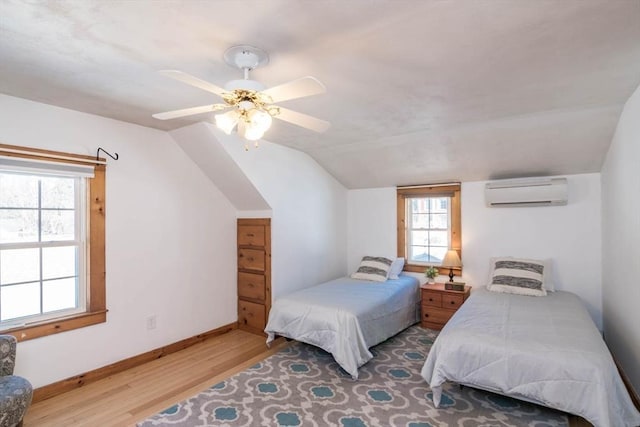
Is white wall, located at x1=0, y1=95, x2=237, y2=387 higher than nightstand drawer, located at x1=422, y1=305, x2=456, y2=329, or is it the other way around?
white wall, located at x1=0, y1=95, x2=237, y2=387

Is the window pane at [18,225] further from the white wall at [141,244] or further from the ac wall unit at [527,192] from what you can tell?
the ac wall unit at [527,192]

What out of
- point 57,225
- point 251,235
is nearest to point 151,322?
point 57,225

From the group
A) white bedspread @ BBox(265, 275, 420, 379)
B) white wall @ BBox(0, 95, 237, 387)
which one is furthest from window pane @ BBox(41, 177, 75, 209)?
white bedspread @ BBox(265, 275, 420, 379)

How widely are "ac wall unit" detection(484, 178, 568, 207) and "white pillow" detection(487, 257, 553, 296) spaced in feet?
2.20

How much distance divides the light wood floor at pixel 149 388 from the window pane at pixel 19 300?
71cm

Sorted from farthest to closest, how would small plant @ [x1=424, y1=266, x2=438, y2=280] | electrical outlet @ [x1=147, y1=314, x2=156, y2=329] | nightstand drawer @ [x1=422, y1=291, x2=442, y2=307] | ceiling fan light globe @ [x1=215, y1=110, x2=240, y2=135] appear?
1. small plant @ [x1=424, y1=266, x2=438, y2=280]
2. nightstand drawer @ [x1=422, y1=291, x2=442, y2=307]
3. electrical outlet @ [x1=147, y1=314, x2=156, y2=329]
4. ceiling fan light globe @ [x1=215, y1=110, x2=240, y2=135]

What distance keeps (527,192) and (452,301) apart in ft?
4.98

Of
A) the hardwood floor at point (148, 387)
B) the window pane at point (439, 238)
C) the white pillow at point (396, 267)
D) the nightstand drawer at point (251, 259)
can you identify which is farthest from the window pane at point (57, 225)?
the window pane at point (439, 238)

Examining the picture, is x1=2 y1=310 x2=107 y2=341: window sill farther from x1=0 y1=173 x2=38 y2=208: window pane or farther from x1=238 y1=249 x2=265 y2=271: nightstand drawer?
x1=238 y1=249 x2=265 y2=271: nightstand drawer

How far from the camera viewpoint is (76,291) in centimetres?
293

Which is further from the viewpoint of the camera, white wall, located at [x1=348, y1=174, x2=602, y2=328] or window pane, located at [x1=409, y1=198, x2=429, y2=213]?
window pane, located at [x1=409, y1=198, x2=429, y2=213]

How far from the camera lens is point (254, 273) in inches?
160

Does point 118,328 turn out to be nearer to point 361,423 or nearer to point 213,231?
point 213,231

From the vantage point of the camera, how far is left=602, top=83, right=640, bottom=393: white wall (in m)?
2.33
